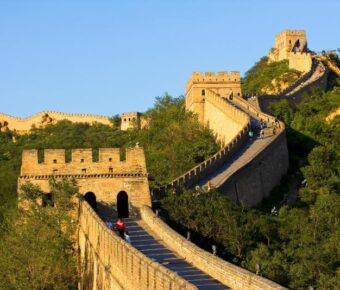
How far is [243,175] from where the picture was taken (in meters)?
41.8

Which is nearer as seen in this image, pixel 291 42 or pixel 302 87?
pixel 302 87

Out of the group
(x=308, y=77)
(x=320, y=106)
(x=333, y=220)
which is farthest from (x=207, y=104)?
(x=333, y=220)

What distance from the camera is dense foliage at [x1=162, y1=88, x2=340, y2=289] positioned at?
84.5ft

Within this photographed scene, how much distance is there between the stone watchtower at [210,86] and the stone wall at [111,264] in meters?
37.1

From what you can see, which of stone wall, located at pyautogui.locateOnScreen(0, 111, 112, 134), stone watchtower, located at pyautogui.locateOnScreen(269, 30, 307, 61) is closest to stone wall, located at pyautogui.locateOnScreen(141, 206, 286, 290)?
stone watchtower, located at pyautogui.locateOnScreen(269, 30, 307, 61)

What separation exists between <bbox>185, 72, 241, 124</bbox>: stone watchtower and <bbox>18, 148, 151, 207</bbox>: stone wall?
35471mm

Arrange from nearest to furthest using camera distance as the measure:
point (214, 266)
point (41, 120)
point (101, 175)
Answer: point (214, 266) < point (101, 175) < point (41, 120)

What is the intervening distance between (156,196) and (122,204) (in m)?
2.61

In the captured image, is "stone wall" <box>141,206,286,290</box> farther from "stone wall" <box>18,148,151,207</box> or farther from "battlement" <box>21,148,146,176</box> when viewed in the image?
"battlement" <box>21,148,146,176</box>

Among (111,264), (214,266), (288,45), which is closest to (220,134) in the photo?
(288,45)

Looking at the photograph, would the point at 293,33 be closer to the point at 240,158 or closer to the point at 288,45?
the point at 288,45

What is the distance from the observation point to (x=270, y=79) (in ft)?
256

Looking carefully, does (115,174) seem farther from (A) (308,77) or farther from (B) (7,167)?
(A) (308,77)

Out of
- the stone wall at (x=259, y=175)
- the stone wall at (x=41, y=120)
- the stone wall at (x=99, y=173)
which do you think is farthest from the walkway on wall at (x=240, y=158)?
the stone wall at (x=41, y=120)
